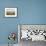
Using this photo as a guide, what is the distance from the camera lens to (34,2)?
4.84 m

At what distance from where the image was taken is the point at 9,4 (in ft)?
15.9

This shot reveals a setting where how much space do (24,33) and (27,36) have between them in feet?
0.50

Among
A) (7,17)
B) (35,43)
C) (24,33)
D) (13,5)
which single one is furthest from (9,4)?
(35,43)

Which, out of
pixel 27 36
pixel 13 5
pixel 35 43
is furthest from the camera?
pixel 13 5

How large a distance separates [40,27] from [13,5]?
132 centimetres

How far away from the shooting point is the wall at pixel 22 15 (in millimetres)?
4820

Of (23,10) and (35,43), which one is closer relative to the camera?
(35,43)

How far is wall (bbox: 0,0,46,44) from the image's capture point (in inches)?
190

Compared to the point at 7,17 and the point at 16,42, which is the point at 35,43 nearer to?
the point at 16,42

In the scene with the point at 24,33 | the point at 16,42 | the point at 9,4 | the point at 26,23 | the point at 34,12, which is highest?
the point at 9,4

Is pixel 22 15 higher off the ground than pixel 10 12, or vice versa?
pixel 10 12

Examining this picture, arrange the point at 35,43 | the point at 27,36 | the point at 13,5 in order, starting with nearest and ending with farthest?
1. the point at 35,43
2. the point at 27,36
3. the point at 13,5

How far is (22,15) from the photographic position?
190 inches

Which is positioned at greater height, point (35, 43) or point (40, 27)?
point (40, 27)
